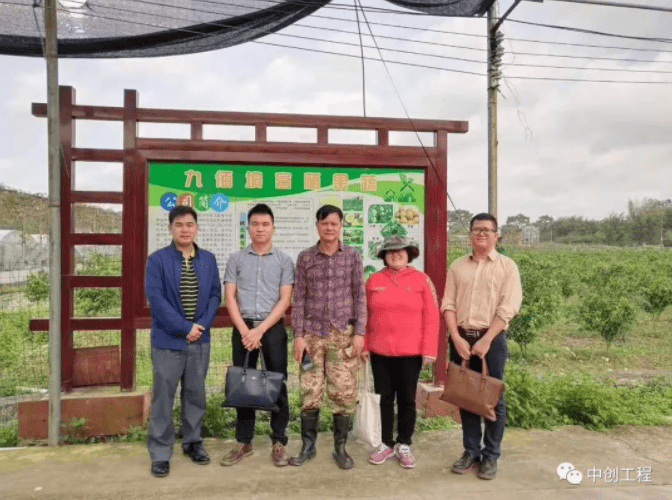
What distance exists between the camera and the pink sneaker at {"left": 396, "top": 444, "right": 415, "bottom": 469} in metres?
3.35

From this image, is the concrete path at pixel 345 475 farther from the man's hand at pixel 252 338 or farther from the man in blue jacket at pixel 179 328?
the man's hand at pixel 252 338

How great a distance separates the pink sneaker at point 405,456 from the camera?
335 centimetres

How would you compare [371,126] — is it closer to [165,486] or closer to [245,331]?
[245,331]

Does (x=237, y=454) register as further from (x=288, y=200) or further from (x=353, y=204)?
(x=353, y=204)

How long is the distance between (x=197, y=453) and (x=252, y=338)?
0.89 meters

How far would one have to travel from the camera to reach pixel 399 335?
10.8 feet

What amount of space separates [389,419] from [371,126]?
2.32 metres

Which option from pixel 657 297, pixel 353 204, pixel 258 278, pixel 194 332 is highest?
pixel 353 204

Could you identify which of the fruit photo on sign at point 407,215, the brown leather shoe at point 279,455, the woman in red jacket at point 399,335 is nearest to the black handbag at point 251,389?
the brown leather shoe at point 279,455

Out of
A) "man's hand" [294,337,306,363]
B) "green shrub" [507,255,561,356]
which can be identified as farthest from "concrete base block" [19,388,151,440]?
"green shrub" [507,255,561,356]

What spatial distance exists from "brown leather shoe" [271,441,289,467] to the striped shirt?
3.28 ft

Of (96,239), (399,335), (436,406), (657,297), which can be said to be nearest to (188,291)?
(96,239)

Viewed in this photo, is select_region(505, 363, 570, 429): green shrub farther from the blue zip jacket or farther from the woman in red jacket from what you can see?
the blue zip jacket

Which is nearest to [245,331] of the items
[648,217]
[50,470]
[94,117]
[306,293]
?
[306,293]
